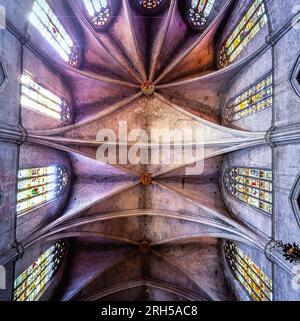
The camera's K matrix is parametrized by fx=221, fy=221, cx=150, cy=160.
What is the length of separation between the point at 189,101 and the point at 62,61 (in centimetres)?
672

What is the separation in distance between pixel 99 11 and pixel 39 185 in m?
9.27

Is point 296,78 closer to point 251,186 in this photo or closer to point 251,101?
point 251,101

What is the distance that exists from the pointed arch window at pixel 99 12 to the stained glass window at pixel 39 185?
7.90 metres

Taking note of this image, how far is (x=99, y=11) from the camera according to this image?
11438 millimetres

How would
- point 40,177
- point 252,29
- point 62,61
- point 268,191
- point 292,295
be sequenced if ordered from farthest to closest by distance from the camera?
point 62,61 → point 40,177 → point 252,29 → point 268,191 → point 292,295

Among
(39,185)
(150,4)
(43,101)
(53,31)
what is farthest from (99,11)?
(39,185)

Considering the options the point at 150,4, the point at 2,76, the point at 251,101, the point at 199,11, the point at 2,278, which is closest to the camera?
the point at 2,76

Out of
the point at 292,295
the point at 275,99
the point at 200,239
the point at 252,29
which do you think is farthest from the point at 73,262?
the point at 252,29

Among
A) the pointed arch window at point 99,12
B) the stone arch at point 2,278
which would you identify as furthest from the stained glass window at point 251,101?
the stone arch at point 2,278

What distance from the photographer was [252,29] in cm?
912

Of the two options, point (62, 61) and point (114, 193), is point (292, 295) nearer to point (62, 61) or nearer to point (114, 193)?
point (114, 193)

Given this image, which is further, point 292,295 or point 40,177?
point 40,177

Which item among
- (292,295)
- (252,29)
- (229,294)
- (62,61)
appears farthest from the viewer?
(229,294)

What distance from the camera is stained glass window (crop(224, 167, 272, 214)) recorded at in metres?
8.59
